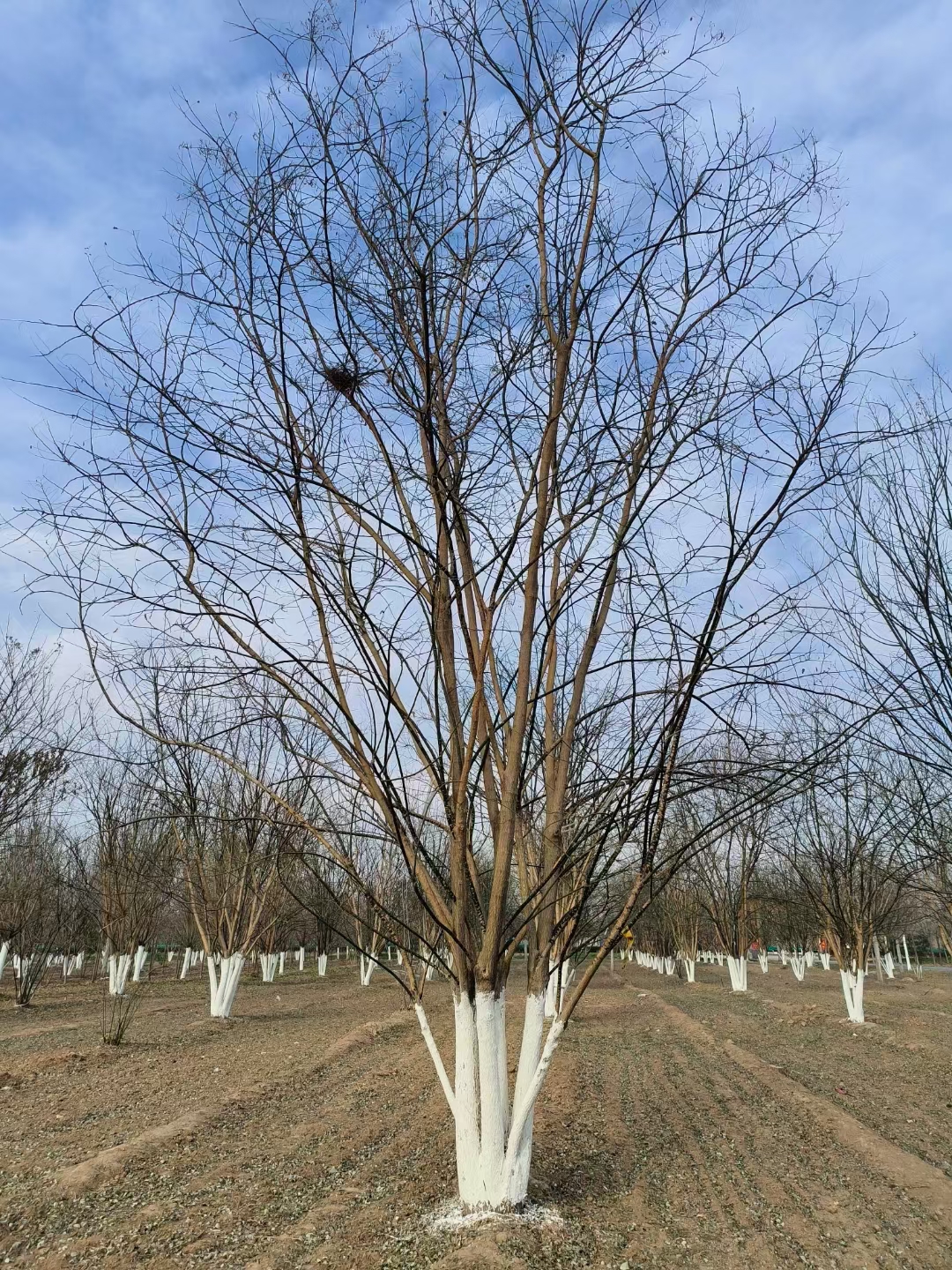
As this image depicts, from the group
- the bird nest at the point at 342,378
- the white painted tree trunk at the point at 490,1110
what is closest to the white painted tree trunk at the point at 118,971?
the white painted tree trunk at the point at 490,1110

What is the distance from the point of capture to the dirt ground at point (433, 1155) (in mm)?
3732

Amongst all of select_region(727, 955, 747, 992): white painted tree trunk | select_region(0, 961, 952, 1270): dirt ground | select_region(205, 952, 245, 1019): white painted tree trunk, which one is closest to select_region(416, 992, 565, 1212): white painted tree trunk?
select_region(0, 961, 952, 1270): dirt ground

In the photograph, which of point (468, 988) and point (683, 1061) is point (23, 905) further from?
point (468, 988)

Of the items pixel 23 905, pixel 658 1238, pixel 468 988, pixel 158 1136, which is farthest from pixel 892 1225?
pixel 23 905

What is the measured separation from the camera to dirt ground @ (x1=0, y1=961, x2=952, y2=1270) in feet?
12.2

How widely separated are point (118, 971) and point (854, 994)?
1580 cm

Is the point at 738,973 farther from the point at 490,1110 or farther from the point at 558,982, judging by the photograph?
the point at 490,1110

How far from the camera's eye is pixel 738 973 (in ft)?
74.1

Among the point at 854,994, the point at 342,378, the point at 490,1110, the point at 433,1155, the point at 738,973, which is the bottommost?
the point at 738,973

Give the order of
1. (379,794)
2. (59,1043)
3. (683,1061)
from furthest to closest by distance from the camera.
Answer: (59,1043)
(683,1061)
(379,794)

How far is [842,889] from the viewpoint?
53.8 ft

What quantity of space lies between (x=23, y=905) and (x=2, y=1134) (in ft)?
53.4

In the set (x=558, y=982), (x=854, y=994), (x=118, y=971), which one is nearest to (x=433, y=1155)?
(x=558, y=982)

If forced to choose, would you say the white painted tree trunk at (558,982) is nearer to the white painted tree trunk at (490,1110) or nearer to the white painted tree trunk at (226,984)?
the white painted tree trunk at (490,1110)
